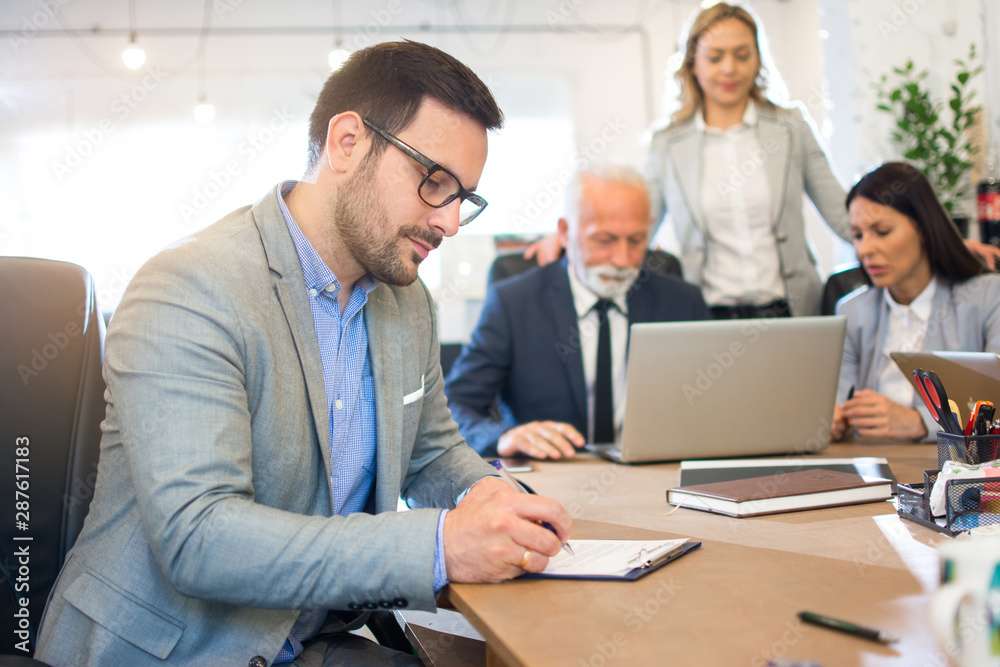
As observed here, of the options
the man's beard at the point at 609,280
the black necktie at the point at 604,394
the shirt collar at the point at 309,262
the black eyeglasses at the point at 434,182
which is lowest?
the black necktie at the point at 604,394

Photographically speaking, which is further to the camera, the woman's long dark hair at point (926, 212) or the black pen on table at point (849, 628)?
the woman's long dark hair at point (926, 212)

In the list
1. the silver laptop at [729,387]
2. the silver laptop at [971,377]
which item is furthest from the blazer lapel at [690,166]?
the silver laptop at [971,377]

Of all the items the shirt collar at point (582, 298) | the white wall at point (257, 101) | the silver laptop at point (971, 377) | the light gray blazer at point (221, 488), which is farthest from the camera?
the white wall at point (257, 101)

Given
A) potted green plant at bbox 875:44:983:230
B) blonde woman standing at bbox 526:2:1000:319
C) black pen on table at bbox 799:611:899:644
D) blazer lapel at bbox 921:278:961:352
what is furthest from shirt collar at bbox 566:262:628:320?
potted green plant at bbox 875:44:983:230

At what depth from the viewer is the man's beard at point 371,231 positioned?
3.77 ft

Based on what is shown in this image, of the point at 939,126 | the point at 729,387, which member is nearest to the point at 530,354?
the point at 729,387

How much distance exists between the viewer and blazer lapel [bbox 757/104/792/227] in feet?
8.63

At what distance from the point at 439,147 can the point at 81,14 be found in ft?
16.3

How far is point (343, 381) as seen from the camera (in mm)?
1177

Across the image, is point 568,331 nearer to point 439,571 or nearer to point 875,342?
point 875,342

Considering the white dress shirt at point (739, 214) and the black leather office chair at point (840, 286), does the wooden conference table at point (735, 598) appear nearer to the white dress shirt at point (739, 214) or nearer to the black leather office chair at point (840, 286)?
the black leather office chair at point (840, 286)

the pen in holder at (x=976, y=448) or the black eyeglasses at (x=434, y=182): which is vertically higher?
the black eyeglasses at (x=434, y=182)

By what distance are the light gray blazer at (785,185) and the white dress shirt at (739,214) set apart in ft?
0.08

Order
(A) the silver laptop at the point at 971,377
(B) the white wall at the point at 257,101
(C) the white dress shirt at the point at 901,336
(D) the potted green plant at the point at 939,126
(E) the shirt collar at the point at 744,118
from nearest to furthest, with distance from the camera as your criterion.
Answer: (A) the silver laptop at the point at 971,377
(C) the white dress shirt at the point at 901,336
(E) the shirt collar at the point at 744,118
(D) the potted green plant at the point at 939,126
(B) the white wall at the point at 257,101
